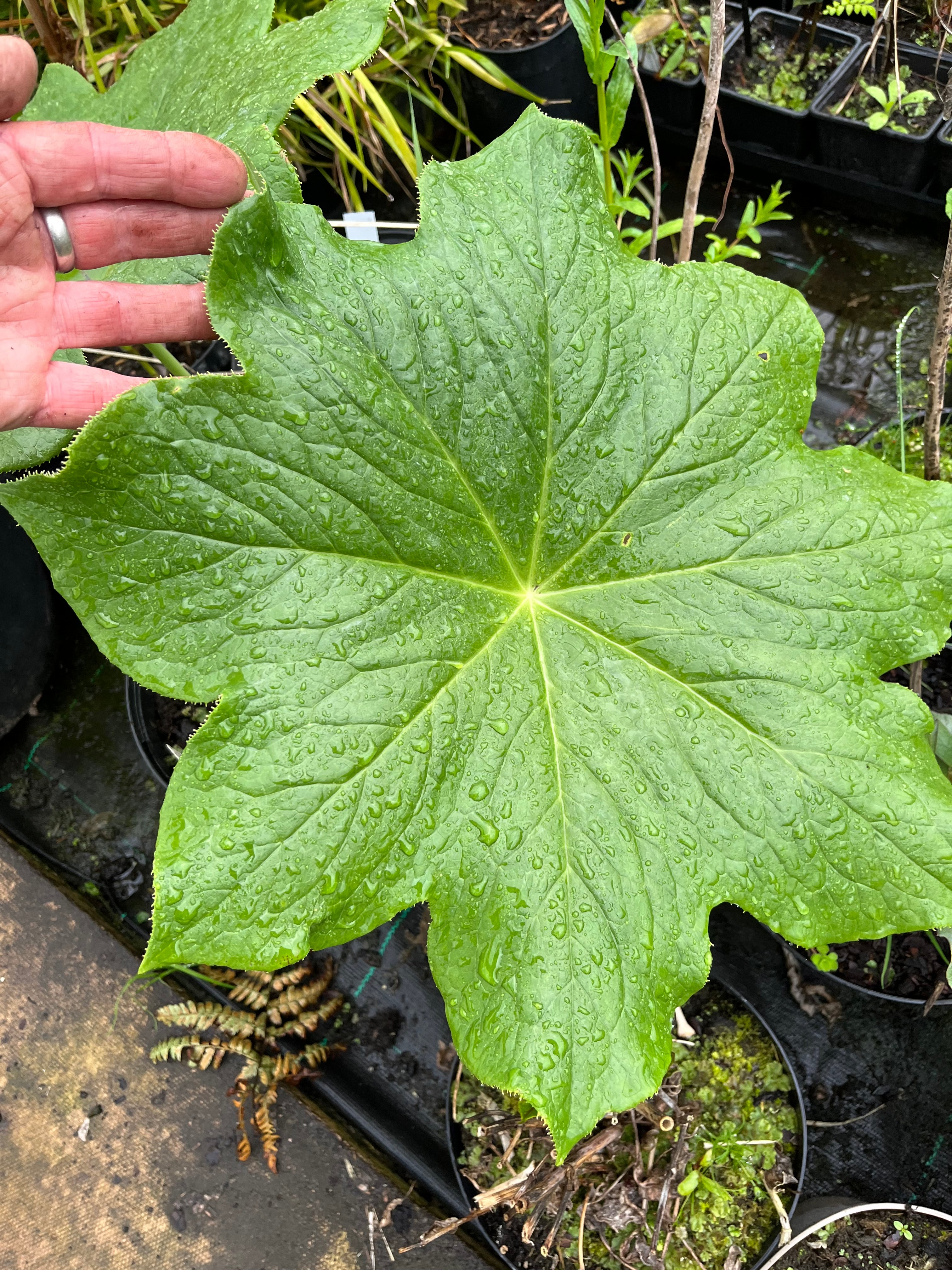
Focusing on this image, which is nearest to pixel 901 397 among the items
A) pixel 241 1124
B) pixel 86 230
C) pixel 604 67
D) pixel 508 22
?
pixel 604 67

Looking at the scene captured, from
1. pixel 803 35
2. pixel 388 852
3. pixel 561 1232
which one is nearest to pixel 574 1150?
pixel 561 1232

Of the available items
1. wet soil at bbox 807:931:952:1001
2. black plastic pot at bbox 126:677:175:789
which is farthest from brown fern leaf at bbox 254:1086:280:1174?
Result: wet soil at bbox 807:931:952:1001

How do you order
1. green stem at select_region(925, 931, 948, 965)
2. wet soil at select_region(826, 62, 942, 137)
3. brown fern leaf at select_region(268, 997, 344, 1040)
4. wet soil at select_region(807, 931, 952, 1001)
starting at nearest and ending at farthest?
1. green stem at select_region(925, 931, 948, 965)
2. wet soil at select_region(807, 931, 952, 1001)
3. brown fern leaf at select_region(268, 997, 344, 1040)
4. wet soil at select_region(826, 62, 942, 137)

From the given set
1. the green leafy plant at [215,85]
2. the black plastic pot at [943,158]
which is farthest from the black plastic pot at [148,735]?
the black plastic pot at [943,158]

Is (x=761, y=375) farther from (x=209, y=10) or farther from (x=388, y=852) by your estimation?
(x=209, y=10)

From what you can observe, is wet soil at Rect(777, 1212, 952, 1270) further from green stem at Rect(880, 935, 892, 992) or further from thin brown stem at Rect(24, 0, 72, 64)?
thin brown stem at Rect(24, 0, 72, 64)

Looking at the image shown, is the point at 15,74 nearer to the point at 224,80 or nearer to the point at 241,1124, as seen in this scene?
the point at 224,80

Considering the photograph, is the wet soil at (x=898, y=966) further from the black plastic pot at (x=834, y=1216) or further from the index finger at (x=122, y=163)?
the index finger at (x=122, y=163)
